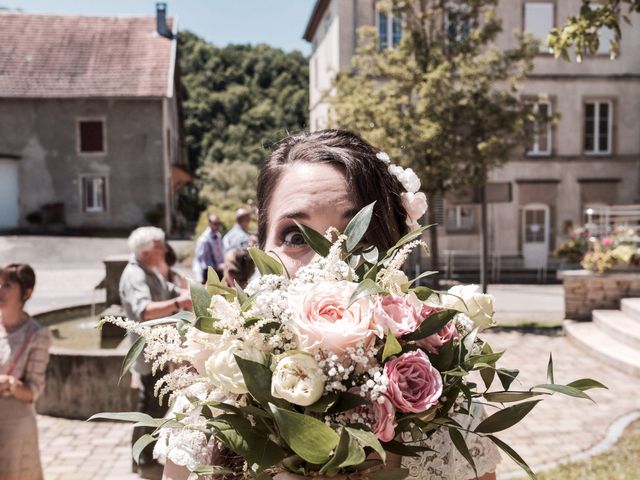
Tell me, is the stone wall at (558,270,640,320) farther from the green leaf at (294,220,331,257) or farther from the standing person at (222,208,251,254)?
the green leaf at (294,220,331,257)

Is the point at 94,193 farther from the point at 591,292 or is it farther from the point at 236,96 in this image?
the point at 236,96

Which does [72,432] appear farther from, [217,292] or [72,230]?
[72,230]

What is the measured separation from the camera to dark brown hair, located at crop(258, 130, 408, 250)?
204 centimetres

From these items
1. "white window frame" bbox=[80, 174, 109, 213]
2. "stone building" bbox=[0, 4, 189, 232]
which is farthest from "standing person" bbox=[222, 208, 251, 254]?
"white window frame" bbox=[80, 174, 109, 213]

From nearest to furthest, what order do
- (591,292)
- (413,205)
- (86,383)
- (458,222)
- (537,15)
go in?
(413,205) < (86,383) < (591,292) < (537,15) < (458,222)

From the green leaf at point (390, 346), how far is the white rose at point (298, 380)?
16 cm

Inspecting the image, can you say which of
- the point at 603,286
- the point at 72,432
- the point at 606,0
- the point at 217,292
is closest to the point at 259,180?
the point at 217,292

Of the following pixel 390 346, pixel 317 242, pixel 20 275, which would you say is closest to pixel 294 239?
pixel 317 242

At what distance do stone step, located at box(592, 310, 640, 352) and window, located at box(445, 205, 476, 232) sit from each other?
11597 mm

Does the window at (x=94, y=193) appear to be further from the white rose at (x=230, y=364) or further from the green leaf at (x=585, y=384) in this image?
the green leaf at (x=585, y=384)

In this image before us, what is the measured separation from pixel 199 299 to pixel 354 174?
0.73 metres

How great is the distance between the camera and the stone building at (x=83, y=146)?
29469mm

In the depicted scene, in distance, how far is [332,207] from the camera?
193 cm

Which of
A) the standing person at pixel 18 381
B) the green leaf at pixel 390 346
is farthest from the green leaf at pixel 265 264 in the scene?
the standing person at pixel 18 381
